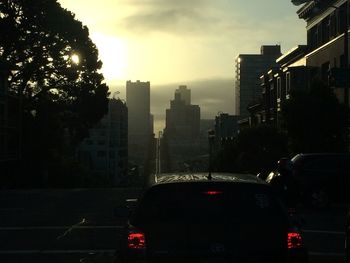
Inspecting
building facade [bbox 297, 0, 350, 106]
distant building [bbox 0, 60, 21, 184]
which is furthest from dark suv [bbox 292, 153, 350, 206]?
distant building [bbox 0, 60, 21, 184]

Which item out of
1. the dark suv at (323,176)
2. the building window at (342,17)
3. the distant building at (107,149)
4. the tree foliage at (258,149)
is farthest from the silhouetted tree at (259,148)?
the distant building at (107,149)

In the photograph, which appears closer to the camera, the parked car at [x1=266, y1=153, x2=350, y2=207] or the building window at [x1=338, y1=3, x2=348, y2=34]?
the parked car at [x1=266, y1=153, x2=350, y2=207]

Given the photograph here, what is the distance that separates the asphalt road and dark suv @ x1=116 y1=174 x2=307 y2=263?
54.8 inches

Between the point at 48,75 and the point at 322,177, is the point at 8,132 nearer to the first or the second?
the point at 48,75

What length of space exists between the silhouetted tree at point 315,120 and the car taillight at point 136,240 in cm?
3358

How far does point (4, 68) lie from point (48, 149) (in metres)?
8.32

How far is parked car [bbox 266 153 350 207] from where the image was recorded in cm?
2323

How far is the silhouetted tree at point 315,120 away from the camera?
1551 inches

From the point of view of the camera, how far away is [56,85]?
194ft

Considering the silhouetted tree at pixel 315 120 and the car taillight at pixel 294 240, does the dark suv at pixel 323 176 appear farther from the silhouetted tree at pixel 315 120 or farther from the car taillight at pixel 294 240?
the car taillight at pixel 294 240

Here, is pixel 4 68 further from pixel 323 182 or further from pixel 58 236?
pixel 58 236

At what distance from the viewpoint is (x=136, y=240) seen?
642 cm

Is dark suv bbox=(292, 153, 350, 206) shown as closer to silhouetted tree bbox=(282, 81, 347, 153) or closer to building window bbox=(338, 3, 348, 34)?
silhouetted tree bbox=(282, 81, 347, 153)

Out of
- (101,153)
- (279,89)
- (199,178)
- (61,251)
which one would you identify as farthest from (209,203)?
(101,153)
